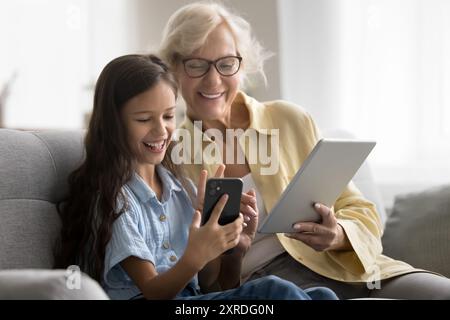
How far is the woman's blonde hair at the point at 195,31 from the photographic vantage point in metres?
1.87

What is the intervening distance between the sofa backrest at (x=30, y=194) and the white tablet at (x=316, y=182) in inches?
19.8

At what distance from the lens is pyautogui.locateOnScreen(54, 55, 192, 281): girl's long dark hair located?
60.1 inches

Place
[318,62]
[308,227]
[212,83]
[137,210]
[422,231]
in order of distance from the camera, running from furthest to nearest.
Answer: [318,62], [422,231], [212,83], [308,227], [137,210]

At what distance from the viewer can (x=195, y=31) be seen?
1.87 meters

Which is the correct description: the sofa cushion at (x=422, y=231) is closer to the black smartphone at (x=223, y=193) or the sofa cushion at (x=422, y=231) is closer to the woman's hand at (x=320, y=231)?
the woman's hand at (x=320, y=231)

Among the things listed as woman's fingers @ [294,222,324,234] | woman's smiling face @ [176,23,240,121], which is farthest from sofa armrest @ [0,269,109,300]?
woman's smiling face @ [176,23,240,121]

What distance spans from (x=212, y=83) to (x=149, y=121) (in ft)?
1.06

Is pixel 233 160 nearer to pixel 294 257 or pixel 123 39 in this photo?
pixel 294 257

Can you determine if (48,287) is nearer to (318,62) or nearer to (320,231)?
(320,231)

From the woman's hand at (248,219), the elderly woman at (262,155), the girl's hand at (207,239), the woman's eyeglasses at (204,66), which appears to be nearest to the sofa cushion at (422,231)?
the elderly woman at (262,155)

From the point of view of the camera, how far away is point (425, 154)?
3.43 metres

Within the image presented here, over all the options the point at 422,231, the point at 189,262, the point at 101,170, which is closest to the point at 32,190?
the point at 101,170

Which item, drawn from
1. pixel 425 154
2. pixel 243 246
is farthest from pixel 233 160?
pixel 425 154

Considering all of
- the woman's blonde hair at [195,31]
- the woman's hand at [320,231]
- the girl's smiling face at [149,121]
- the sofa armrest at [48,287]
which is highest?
the woman's blonde hair at [195,31]
